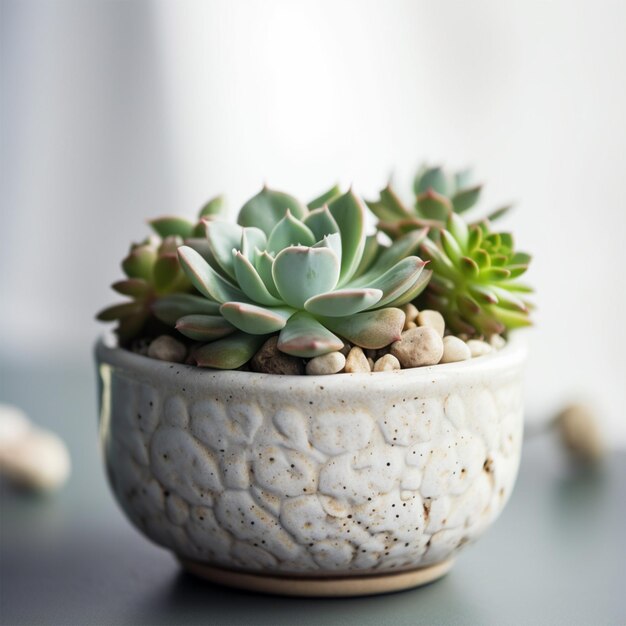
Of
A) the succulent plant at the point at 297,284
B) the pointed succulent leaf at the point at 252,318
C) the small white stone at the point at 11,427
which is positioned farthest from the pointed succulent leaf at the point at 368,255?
the small white stone at the point at 11,427

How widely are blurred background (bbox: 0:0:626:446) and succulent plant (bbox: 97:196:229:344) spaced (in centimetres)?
47

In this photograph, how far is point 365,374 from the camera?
70cm

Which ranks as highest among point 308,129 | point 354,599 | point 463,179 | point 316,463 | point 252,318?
point 308,129

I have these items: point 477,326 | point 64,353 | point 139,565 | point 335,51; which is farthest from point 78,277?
point 477,326

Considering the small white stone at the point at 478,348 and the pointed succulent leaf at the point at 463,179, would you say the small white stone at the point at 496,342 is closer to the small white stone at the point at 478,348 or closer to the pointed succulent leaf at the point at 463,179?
the small white stone at the point at 478,348

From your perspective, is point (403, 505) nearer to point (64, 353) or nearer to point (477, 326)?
point (477, 326)

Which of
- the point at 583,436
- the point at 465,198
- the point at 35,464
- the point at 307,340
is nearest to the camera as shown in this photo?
the point at 307,340

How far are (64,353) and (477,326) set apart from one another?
139 cm

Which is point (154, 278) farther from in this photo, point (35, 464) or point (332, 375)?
point (35, 464)

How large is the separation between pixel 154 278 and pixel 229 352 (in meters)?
0.15

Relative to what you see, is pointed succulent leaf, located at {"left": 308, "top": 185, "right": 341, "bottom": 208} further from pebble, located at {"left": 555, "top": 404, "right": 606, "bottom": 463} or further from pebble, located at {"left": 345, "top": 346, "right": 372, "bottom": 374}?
pebble, located at {"left": 555, "top": 404, "right": 606, "bottom": 463}

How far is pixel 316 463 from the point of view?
70cm

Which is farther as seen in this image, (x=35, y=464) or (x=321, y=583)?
(x=35, y=464)

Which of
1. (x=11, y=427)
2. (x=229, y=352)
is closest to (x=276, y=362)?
(x=229, y=352)
